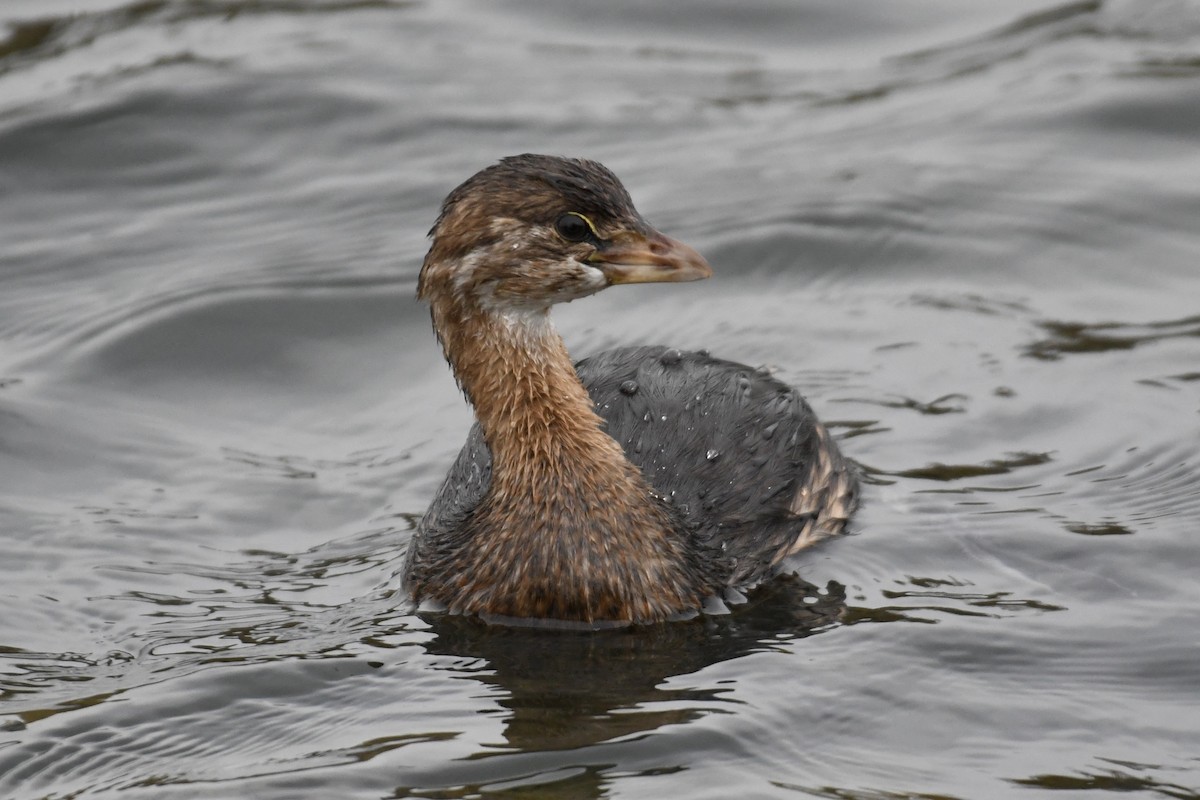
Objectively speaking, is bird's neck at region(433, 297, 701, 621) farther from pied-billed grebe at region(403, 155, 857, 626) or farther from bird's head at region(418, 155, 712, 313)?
bird's head at region(418, 155, 712, 313)

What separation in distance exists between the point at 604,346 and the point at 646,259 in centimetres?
308

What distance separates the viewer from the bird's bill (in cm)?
704

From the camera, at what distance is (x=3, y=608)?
7391 millimetres

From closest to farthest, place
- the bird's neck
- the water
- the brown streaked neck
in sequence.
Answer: the water, the bird's neck, the brown streaked neck

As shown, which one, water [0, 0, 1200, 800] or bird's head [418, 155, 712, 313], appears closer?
water [0, 0, 1200, 800]

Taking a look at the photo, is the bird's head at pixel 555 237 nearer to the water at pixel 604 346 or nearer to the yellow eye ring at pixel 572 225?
the yellow eye ring at pixel 572 225

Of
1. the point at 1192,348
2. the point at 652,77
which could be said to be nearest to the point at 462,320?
the point at 1192,348

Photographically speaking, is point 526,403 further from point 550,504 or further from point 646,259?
point 646,259

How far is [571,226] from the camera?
Result: 23.1ft

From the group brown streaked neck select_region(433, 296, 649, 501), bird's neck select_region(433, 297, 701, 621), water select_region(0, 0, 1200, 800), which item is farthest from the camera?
brown streaked neck select_region(433, 296, 649, 501)

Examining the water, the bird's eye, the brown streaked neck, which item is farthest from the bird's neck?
the bird's eye

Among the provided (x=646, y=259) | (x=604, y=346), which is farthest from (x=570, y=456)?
(x=604, y=346)

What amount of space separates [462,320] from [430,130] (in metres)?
5.52

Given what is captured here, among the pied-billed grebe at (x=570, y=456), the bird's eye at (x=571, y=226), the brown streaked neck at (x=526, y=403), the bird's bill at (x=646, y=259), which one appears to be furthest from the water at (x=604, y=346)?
the bird's eye at (x=571, y=226)
